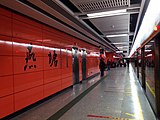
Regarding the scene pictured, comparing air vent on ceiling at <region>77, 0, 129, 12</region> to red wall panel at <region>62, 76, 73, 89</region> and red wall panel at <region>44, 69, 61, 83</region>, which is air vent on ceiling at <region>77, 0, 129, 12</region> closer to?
red wall panel at <region>44, 69, 61, 83</region>

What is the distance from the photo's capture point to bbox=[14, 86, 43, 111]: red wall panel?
14.3 ft

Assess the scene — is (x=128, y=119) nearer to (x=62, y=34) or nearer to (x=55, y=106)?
(x=55, y=106)

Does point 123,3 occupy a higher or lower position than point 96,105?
higher

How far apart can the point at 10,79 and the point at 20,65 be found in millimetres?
564

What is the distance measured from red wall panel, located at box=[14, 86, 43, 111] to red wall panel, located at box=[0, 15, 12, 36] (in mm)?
1752

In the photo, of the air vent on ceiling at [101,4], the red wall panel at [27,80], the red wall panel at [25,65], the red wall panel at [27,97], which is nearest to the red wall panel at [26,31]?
the red wall panel at [25,65]

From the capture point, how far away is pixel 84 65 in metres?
11.6

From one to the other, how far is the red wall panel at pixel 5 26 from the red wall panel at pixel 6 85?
1.18 m

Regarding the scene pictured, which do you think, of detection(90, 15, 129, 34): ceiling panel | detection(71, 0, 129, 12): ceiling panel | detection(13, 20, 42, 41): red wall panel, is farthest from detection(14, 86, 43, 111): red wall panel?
detection(90, 15, 129, 34): ceiling panel

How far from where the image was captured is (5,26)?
157 inches

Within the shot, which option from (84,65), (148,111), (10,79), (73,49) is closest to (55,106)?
(10,79)

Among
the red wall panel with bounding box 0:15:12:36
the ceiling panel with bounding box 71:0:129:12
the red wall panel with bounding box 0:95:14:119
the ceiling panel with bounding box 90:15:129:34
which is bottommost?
the red wall panel with bounding box 0:95:14:119

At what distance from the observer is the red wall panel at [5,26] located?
387 centimetres

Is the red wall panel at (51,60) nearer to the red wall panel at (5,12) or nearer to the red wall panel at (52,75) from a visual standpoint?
the red wall panel at (52,75)
